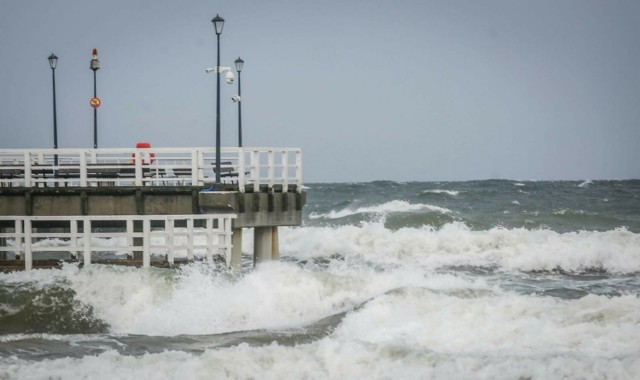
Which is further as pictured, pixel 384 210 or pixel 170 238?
pixel 384 210

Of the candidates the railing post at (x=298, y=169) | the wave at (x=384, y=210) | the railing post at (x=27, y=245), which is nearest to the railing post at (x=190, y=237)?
the railing post at (x=298, y=169)

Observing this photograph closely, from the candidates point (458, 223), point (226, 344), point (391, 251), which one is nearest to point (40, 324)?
point (226, 344)

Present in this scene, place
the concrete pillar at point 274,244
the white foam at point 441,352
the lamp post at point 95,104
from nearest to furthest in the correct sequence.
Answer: the white foam at point 441,352 < the concrete pillar at point 274,244 < the lamp post at point 95,104

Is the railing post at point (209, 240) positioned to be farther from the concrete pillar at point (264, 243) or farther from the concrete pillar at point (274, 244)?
the concrete pillar at point (274, 244)

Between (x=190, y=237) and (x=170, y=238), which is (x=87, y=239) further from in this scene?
(x=190, y=237)

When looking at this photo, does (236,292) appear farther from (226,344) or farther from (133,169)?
(133,169)

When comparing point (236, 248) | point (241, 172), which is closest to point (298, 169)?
point (241, 172)

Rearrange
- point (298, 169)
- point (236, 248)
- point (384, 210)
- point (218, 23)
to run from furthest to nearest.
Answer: point (384, 210) < point (298, 169) < point (236, 248) < point (218, 23)

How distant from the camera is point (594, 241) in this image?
3222 cm

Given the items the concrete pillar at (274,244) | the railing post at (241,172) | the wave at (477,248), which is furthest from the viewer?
the wave at (477,248)

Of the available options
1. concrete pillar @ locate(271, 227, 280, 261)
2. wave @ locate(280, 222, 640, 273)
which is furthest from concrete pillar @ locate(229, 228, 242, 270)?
wave @ locate(280, 222, 640, 273)

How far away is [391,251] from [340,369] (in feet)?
A: 73.9

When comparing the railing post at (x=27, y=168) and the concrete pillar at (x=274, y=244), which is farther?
the concrete pillar at (x=274, y=244)

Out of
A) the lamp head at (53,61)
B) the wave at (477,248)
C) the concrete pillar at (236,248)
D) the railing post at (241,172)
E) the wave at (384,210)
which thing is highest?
the lamp head at (53,61)
